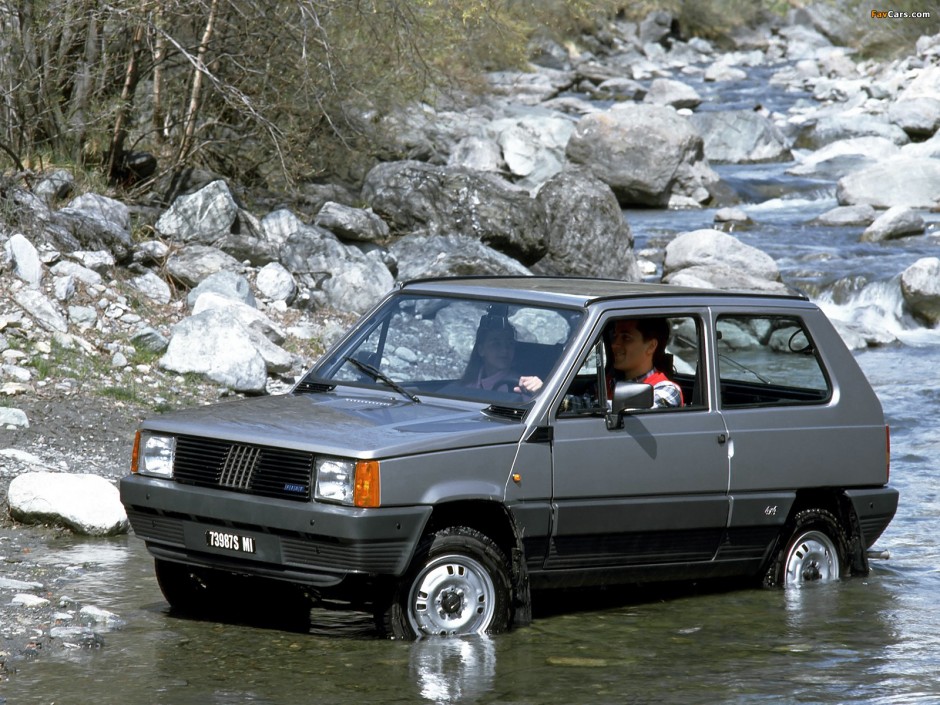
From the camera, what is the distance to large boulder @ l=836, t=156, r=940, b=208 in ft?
89.0

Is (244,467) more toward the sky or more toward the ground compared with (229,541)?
more toward the sky

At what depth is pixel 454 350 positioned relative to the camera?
272 inches

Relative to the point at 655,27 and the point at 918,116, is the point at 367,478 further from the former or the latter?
the point at 655,27

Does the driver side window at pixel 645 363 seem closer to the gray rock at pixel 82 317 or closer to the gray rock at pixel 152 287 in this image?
the gray rock at pixel 82 317

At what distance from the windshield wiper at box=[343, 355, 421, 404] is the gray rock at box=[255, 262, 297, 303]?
7.80m

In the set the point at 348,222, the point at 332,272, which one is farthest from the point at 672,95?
the point at 332,272

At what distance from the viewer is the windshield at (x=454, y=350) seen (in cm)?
667

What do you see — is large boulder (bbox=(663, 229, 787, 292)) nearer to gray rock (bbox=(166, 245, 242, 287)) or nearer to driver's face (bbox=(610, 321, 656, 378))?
gray rock (bbox=(166, 245, 242, 287))

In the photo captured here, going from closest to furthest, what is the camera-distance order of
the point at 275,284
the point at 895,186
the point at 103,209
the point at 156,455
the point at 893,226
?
the point at 156,455 < the point at 103,209 < the point at 275,284 < the point at 893,226 < the point at 895,186

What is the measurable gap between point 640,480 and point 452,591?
3.63 ft

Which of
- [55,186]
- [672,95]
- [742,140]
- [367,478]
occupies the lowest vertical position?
[367,478]

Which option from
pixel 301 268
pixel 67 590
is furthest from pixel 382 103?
pixel 67 590

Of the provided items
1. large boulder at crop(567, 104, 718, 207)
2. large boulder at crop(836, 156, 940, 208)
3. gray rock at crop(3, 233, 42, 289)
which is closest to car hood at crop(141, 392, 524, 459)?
gray rock at crop(3, 233, 42, 289)

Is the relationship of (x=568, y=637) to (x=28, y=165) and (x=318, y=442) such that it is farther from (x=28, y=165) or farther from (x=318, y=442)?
(x=28, y=165)
